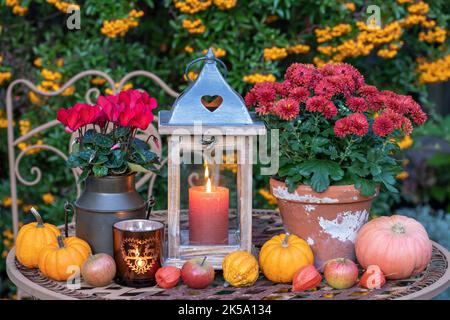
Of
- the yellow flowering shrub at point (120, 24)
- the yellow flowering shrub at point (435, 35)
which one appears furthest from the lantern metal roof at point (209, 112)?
the yellow flowering shrub at point (435, 35)

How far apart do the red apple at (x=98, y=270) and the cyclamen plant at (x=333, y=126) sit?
1.49 ft

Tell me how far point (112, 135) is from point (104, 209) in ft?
0.58

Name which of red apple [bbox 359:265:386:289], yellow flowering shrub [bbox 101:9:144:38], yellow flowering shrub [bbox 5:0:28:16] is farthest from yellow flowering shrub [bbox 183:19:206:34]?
red apple [bbox 359:265:386:289]

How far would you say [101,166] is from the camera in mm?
1540

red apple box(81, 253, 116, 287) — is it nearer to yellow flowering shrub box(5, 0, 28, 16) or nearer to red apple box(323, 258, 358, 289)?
red apple box(323, 258, 358, 289)

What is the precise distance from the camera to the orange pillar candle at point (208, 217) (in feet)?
5.20

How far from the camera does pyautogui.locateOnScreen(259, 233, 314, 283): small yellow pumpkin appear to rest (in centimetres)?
149

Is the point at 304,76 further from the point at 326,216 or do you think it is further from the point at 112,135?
the point at 112,135

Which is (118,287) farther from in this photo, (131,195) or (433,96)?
(433,96)

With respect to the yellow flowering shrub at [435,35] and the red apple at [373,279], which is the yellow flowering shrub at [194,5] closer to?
the yellow flowering shrub at [435,35]

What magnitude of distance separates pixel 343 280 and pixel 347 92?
1.46ft

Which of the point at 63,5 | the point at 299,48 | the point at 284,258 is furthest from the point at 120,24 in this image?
the point at 284,258

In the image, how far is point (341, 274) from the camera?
1454 mm

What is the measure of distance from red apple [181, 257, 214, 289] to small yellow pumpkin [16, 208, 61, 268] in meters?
0.35
